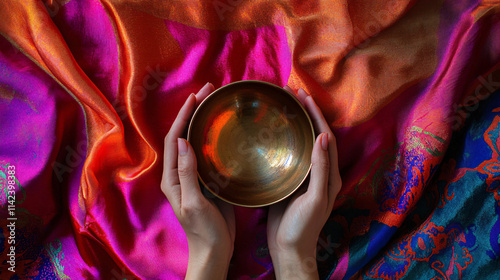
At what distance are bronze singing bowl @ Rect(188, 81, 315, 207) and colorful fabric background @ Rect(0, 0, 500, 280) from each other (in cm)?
8

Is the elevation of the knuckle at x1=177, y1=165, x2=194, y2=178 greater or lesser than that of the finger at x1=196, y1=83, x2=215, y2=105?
lesser

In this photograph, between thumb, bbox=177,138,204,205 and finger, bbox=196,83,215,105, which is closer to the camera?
thumb, bbox=177,138,204,205

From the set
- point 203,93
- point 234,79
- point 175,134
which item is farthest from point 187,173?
point 234,79

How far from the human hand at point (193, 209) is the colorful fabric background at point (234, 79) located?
9cm

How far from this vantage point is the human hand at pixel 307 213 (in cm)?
81

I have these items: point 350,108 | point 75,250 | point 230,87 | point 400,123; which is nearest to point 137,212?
point 75,250

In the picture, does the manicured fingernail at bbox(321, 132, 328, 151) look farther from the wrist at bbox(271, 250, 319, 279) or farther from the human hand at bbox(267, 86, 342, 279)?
the wrist at bbox(271, 250, 319, 279)

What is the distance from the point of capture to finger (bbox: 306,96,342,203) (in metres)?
0.84
